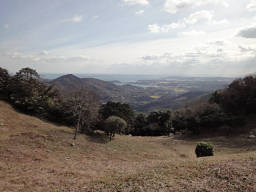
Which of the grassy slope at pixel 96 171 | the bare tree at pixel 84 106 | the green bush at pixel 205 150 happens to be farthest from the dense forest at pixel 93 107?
the green bush at pixel 205 150

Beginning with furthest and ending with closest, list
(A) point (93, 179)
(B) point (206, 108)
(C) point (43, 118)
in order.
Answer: (B) point (206, 108)
(C) point (43, 118)
(A) point (93, 179)

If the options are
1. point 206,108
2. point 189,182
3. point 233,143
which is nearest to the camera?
point 189,182

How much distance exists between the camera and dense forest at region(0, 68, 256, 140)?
21.6m

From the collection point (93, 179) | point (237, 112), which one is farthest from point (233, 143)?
point (93, 179)

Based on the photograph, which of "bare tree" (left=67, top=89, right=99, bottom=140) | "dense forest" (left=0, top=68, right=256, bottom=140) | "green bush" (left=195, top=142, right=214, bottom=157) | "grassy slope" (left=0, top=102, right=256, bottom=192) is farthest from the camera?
"dense forest" (left=0, top=68, right=256, bottom=140)

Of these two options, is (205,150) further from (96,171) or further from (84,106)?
(84,106)

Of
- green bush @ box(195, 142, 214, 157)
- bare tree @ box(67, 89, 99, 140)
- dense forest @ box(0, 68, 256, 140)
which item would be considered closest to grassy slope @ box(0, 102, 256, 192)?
green bush @ box(195, 142, 214, 157)

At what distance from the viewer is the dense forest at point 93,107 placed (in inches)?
852

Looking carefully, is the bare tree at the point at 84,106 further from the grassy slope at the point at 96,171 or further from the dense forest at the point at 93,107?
the grassy slope at the point at 96,171

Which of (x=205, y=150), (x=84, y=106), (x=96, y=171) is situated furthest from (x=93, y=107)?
(x=205, y=150)

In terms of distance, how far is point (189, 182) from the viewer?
7.73 meters

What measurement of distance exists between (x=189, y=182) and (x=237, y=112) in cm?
2832

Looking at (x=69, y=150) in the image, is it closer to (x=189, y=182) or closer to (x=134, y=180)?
(x=134, y=180)

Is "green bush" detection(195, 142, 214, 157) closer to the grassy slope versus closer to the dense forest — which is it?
the grassy slope
